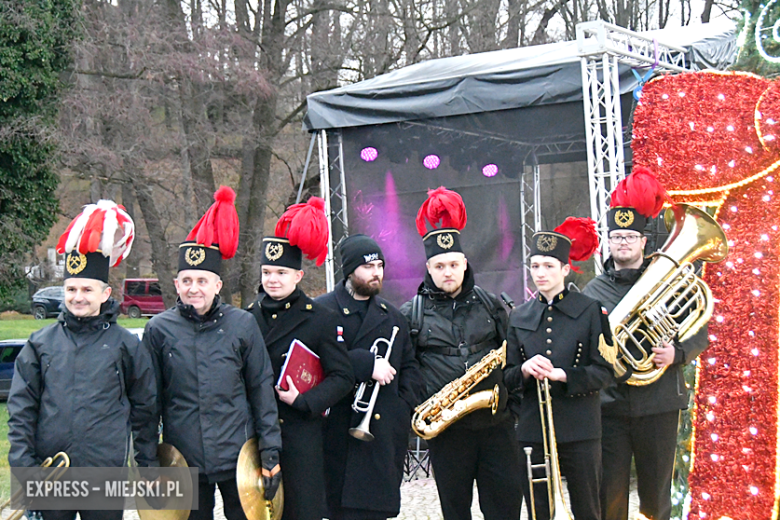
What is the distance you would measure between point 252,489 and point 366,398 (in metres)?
0.82

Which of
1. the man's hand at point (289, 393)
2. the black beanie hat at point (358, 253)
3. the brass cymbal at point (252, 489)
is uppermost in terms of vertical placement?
the black beanie hat at point (358, 253)

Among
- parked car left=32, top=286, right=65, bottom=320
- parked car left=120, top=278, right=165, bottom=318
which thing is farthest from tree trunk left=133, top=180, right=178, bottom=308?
parked car left=120, top=278, right=165, bottom=318

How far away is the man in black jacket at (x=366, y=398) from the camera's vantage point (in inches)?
170

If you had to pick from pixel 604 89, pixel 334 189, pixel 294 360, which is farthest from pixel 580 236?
pixel 334 189

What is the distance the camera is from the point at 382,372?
14.2ft

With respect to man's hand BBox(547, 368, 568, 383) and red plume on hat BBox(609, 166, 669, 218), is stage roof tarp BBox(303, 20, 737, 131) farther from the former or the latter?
man's hand BBox(547, 368, 568, 383)

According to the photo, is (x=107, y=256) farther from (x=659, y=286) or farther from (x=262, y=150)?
(x=262, y=150)

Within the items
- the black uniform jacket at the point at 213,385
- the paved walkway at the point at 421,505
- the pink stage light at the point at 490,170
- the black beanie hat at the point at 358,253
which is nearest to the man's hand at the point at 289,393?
the black uniform jacket at the point at 213,385

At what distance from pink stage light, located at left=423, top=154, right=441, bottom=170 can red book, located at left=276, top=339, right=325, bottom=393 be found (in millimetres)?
5137

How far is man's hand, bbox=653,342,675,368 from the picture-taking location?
4.25m

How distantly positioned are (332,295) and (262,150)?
13.3m

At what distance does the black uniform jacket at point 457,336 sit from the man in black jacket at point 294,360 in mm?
540

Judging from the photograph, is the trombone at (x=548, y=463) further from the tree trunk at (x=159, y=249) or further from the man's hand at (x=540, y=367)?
the tree trunk at (x=159, y=249)

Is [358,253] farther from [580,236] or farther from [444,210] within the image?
[580,236]
